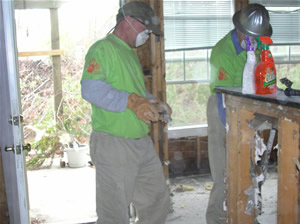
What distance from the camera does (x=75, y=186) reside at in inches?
168

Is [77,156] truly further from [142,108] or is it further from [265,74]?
[265,74]

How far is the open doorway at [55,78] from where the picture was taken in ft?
15.8

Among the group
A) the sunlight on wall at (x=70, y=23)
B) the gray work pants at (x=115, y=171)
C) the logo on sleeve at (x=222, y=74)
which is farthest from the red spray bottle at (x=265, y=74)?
the sunlight on wall at (x=70, y=23)

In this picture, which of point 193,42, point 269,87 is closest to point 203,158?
point 193,42

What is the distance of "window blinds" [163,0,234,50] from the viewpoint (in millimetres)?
4137

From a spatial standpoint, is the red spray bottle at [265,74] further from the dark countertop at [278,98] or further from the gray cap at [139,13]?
the gray cap at [139,13]

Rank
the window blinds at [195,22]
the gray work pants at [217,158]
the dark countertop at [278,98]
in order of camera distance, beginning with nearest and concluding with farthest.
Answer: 1. the dark countertop at [278,98]
2. the gray work pants at [217,158]
3. the window blinds at [195,22]

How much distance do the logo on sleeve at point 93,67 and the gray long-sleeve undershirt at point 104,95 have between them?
5 centimetres

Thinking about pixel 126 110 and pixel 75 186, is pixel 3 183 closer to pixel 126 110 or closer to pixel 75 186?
pixel 126 110

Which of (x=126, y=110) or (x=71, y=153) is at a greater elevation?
(x=126, y=110)

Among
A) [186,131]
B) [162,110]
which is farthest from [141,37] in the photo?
[186,131]

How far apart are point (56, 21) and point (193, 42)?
6.52 feet

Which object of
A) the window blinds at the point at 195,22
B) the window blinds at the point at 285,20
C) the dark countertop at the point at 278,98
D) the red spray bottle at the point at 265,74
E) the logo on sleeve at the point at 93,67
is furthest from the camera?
the window blinds at the point at 285,20

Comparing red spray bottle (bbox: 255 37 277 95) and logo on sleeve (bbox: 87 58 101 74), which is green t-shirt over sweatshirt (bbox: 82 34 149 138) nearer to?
logo on sleeve (bbox: 87 58 101 74)
